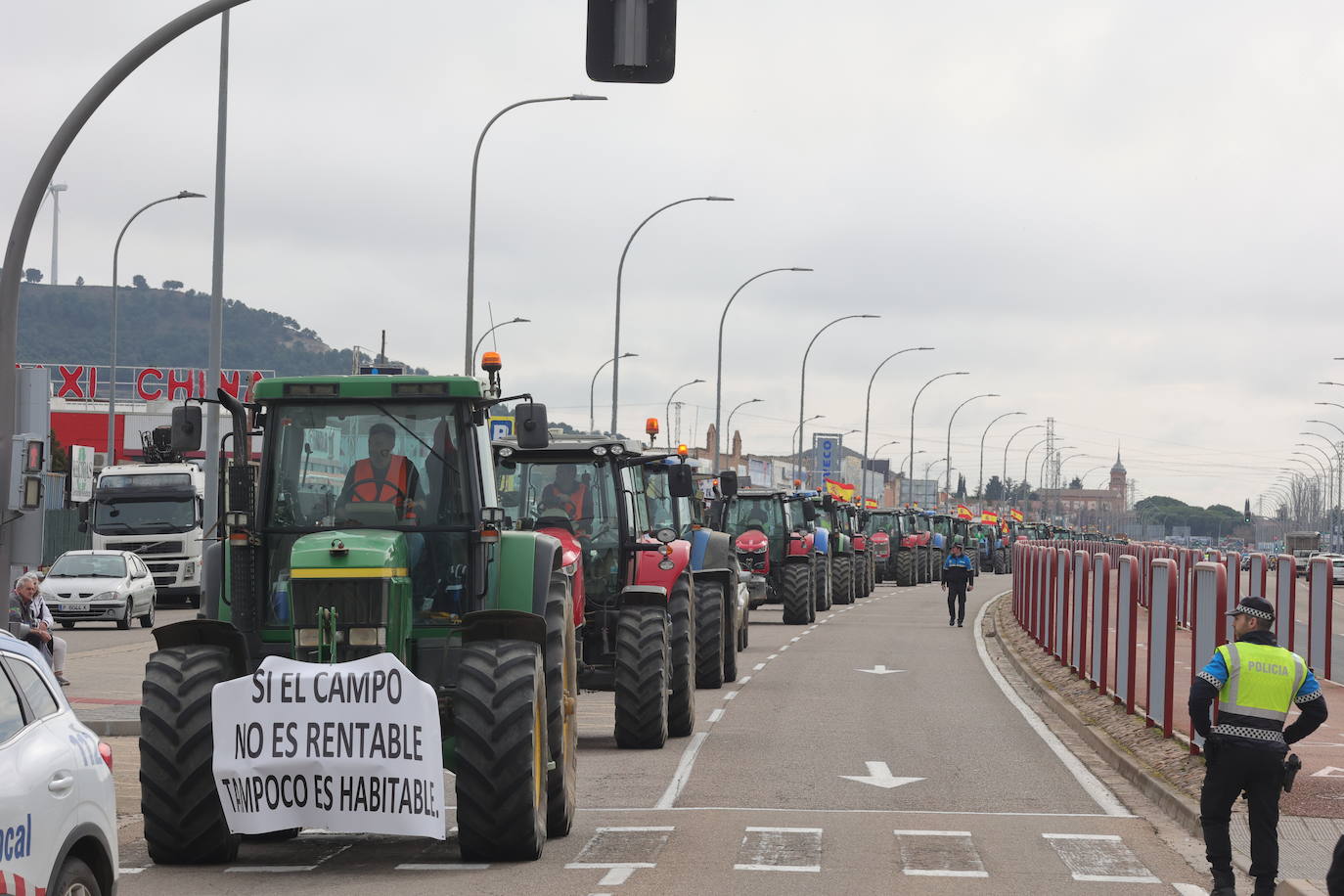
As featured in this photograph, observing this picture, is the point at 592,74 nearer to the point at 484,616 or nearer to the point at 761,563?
the point at 484,616

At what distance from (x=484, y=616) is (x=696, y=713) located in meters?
9.99

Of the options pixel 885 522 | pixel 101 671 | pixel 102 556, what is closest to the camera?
pixel 101 671

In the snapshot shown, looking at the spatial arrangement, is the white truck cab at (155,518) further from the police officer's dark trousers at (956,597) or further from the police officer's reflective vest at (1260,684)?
the police officer's reflective vest at (1260,684)

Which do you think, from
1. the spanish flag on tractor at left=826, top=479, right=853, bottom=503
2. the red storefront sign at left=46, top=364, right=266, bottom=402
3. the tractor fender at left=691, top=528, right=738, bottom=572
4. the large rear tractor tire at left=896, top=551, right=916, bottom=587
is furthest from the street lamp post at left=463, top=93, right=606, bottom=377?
the red storefront sign at left=46, top=364, right=266, bottom=402

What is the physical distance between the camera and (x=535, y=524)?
17.9m

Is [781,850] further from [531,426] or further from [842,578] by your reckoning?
[842,578]

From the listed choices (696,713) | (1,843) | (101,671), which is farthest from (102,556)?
(1,843)

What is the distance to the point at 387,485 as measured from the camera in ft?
38.0

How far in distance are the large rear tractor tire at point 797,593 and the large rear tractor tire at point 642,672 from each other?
77.7 ft

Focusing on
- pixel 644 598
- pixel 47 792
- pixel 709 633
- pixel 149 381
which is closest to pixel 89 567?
pixel 709 633

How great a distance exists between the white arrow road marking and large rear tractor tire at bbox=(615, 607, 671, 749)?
80.6 inches

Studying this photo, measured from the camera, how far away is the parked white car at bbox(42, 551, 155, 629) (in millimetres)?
37781

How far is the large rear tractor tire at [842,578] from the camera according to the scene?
165 ft

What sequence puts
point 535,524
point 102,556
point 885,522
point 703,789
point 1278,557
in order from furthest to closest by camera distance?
point 885,522, point 102,556, point 1278,557, point 535,524, point 703,789
